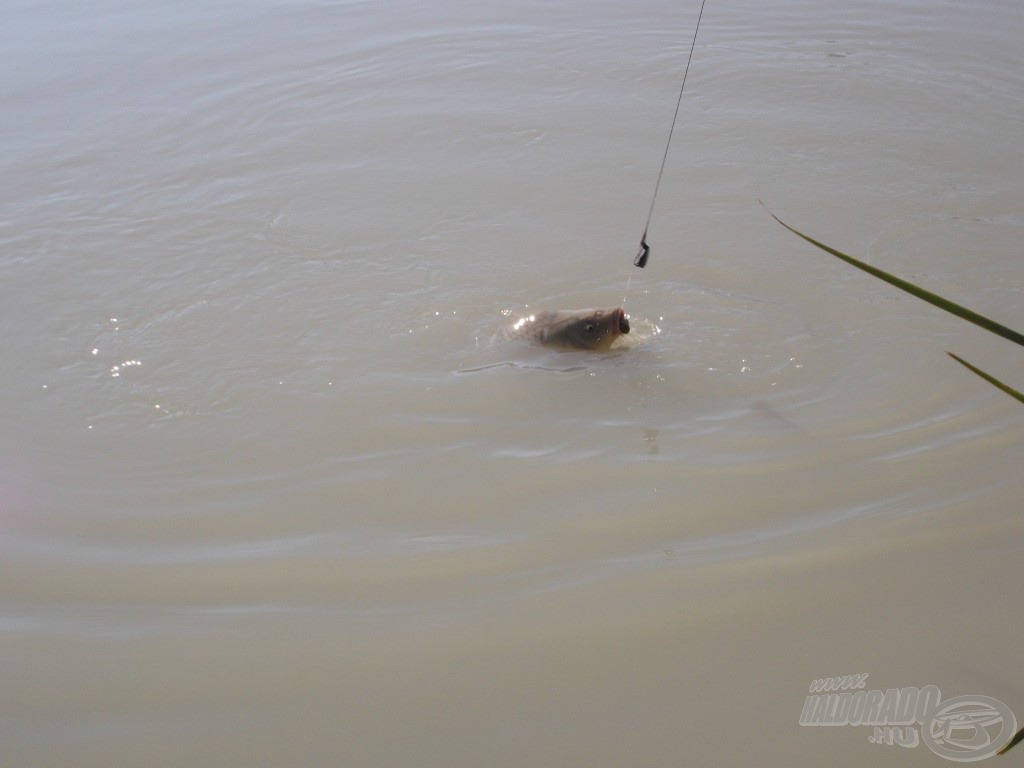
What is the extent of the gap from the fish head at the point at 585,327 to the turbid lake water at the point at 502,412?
0.09m

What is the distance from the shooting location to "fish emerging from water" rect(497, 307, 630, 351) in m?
4.02

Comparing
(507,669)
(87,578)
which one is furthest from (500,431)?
(87,578)

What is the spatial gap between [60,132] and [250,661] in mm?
4866

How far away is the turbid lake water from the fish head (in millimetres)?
90

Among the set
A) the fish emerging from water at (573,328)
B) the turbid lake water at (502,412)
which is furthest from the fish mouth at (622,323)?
the turbid lake water at (502,412)

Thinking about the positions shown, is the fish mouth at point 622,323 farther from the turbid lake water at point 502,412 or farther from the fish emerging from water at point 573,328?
the turbid lake water at point 502,412

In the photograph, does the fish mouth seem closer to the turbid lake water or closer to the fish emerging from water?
the fish emerging from water

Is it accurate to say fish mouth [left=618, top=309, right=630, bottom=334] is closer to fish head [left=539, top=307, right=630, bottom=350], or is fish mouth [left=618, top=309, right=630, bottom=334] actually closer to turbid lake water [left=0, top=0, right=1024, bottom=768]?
fish head [left=539, top=307, right=630, bottom=350]

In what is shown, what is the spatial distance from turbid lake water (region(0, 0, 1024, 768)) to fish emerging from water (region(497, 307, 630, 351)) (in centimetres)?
9

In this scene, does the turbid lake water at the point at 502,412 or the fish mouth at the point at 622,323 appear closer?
the turbid lake water at the point at 502,412

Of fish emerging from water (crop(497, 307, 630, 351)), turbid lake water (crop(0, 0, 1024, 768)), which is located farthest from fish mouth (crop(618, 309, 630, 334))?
turbid lake water (crop(0, 0, 1024, 768))

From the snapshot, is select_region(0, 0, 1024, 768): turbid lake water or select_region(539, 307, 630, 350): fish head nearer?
select_region(0, 0, 1024, 768): turbid lake water

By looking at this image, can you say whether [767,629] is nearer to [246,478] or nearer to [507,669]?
[507,669]

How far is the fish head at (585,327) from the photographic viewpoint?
4.00 m
